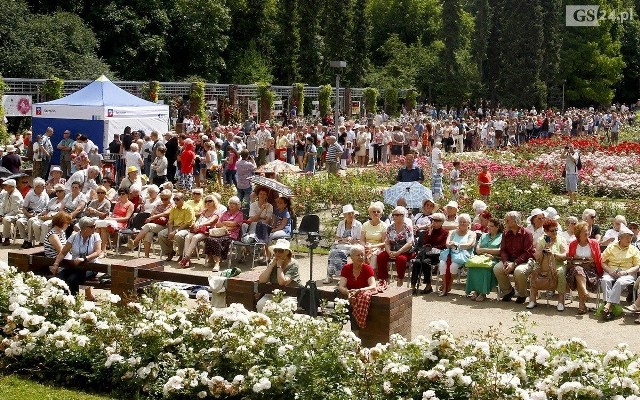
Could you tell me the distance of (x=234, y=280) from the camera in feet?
33.7

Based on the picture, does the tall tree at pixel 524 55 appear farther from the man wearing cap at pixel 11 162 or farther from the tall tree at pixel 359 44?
the man wearing cap at pixel 11 162

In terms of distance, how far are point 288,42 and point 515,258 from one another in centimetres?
4591

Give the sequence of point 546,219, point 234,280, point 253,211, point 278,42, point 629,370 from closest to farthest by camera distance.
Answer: point 629,370, point 234,280, point 546,219, point 253,211, point 278,42

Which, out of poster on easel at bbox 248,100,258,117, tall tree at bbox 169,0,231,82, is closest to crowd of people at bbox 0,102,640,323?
poster on easel at bbox 248,100,258,117

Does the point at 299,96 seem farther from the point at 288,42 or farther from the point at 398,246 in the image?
the point at 398,246

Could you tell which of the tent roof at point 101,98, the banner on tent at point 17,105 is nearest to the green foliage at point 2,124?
the banner on tent at point 17,105

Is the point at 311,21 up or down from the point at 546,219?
up

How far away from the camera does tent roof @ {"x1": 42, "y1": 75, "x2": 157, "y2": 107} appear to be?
24.3 meters

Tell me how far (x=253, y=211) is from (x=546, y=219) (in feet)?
14.6

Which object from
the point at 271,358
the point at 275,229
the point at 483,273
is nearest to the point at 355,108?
the point at 275,229

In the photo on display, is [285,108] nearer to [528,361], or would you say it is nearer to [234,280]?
[234,280]

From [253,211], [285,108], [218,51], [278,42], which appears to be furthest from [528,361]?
[278,42]

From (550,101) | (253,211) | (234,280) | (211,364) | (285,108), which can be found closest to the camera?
(211,364)

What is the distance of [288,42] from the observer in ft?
186
